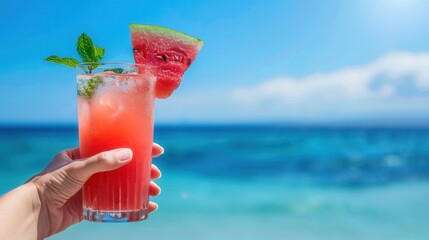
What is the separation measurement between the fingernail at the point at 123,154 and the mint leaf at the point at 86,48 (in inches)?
15.0

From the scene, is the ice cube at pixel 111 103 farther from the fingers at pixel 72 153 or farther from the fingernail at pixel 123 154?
the fingers at pixel 72 153

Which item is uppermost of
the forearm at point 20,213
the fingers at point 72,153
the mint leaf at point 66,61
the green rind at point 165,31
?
the green rind at point 165,31

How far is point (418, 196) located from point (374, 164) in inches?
88.9

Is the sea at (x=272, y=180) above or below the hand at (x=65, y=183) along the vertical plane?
above

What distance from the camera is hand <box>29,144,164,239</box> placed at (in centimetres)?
214

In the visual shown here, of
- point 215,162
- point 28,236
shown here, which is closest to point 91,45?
point 28,236

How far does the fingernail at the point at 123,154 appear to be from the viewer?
2.15 metres

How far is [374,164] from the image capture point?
1477 centimetres

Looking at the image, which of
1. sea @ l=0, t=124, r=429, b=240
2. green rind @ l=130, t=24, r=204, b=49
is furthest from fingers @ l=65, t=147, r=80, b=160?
sea @ l=0, t=124, r=429, b=240

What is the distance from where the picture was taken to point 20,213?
2.24 meters

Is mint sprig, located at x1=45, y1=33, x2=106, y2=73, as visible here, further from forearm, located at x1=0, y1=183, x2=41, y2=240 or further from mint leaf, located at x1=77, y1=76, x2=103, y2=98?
forearm, located at x1=0, y1=183, x2=41, y2=240

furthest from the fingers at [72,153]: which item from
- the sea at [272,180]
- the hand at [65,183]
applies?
the sea at [272,180]

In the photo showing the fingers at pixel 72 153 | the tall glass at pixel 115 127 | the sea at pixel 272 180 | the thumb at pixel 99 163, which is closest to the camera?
the thumb at pixel 99 163

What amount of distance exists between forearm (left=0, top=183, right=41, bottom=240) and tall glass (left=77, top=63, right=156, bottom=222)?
0.21 metres
